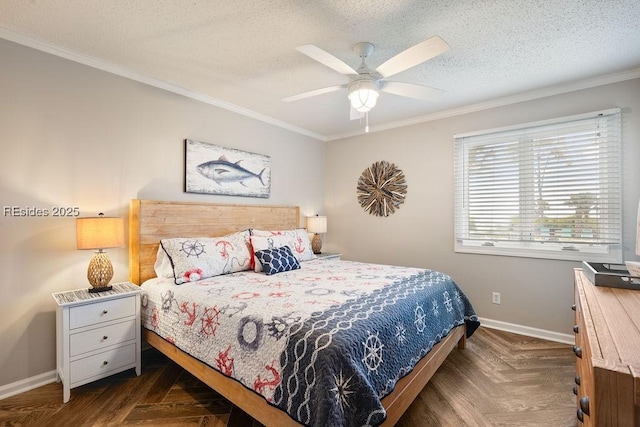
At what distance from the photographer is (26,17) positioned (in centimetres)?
194

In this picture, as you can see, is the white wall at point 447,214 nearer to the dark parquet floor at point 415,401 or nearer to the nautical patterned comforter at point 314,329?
the dark parquet floor at point 415,401

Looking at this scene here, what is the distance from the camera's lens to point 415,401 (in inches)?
79.7

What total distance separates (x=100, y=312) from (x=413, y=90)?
2832 millimetres

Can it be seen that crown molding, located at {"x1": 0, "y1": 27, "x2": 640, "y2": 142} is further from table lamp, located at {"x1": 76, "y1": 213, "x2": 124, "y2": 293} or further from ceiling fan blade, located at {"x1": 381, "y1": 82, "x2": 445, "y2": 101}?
ceiling fan blade, located at {"x1": 381, "y1": 82, "x2": 445, "y2": 101}

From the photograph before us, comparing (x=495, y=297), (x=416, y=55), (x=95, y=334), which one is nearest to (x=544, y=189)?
(x=495, y=297)

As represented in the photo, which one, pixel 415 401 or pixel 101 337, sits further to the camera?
pixel 101 337

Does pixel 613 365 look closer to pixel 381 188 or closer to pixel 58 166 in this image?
pixel 58 166

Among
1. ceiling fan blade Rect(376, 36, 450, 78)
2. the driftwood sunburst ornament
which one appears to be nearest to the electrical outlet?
the driftwood sunburst ornament

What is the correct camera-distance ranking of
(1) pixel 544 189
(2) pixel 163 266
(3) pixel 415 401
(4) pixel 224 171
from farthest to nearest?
(4) pixel 224 171
(1) pixel 544 189
(2) pixel 163 266
(3) pixel 415 401

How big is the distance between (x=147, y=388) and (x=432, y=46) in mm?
2987

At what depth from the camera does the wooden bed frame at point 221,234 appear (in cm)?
159

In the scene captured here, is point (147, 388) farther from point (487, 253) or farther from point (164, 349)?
point (487, 253)

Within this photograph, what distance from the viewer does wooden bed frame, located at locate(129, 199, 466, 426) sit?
1.59 meters

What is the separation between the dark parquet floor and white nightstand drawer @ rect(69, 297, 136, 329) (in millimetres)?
516
